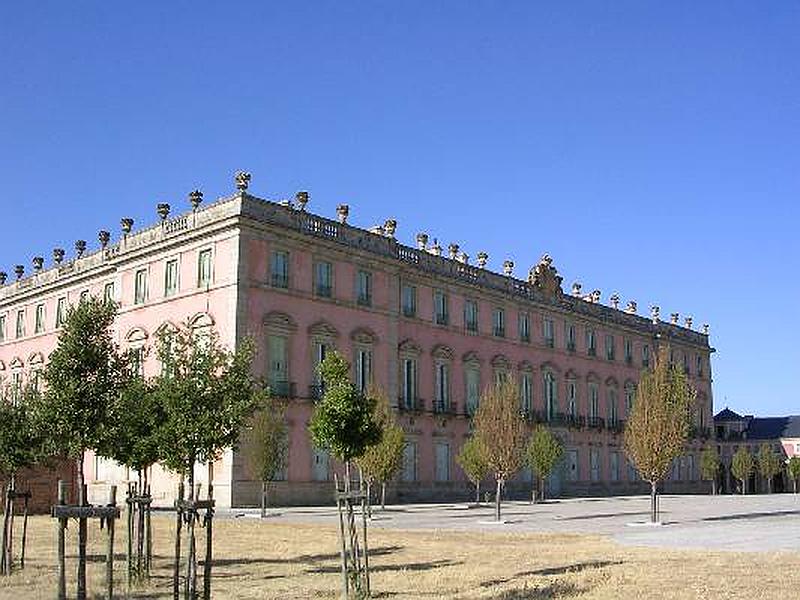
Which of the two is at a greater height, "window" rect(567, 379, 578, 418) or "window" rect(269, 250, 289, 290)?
"window" rect(269, 250, 289, 290)

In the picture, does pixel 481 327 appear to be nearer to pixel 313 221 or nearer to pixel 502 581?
pixel 313 221

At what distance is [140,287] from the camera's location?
46000mm

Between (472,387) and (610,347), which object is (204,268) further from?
(610,347)

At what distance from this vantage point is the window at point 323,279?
43844mm

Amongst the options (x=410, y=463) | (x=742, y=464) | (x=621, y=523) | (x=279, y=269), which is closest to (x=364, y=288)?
(x=279, y=269)

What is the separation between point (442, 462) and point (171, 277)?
56.2ft

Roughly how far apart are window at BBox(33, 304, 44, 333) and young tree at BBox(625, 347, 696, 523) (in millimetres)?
35657

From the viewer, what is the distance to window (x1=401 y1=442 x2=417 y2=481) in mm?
47625

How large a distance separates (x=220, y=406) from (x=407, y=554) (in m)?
6.95

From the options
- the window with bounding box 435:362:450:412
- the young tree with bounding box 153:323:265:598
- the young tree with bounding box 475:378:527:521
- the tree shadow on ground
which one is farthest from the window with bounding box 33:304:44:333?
the young tree with bounding box 153:323:265:598

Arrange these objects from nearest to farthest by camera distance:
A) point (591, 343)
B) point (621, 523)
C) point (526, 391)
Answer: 1. point (621, 523)
2. point (526, 391)
3. point (591, 343)

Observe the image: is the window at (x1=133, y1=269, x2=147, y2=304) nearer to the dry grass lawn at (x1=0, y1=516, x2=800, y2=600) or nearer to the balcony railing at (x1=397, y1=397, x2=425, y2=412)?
the balcony railing at (x1=397, y1=397, x2=425, y2=412)

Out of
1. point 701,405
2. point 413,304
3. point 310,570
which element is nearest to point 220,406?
point 310,570

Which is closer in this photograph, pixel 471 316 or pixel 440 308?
pixel 440 308
